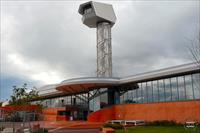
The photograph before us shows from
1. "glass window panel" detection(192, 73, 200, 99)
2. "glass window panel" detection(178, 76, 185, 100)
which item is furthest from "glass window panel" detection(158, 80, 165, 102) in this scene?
"glass window panel" detection(192, 73, 200, 99)

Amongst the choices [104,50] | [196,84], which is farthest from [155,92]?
[104,50]

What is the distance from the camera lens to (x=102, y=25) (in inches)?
2413

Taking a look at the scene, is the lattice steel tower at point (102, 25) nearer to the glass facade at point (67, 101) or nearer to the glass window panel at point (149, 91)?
the glass facade at point (67, 101)

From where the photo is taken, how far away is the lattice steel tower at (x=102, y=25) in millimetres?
58438

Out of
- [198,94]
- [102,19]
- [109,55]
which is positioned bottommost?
[198,94]

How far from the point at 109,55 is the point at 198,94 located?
988 inches

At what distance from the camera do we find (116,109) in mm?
46750

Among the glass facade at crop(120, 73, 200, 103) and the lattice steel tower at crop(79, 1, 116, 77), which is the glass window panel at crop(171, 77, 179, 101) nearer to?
the glass facade at crop(120, 73, 200, 103)

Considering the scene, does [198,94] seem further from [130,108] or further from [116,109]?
[116,109]

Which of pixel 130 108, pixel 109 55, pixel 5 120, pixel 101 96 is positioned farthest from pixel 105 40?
pixel 5 120

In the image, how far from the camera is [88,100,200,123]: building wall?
36188mm

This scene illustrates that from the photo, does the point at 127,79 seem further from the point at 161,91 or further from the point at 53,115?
the point at 53,115

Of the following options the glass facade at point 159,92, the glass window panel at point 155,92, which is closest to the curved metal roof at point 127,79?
the glass facade at point 159,92

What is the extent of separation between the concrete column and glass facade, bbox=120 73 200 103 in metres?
11.6
